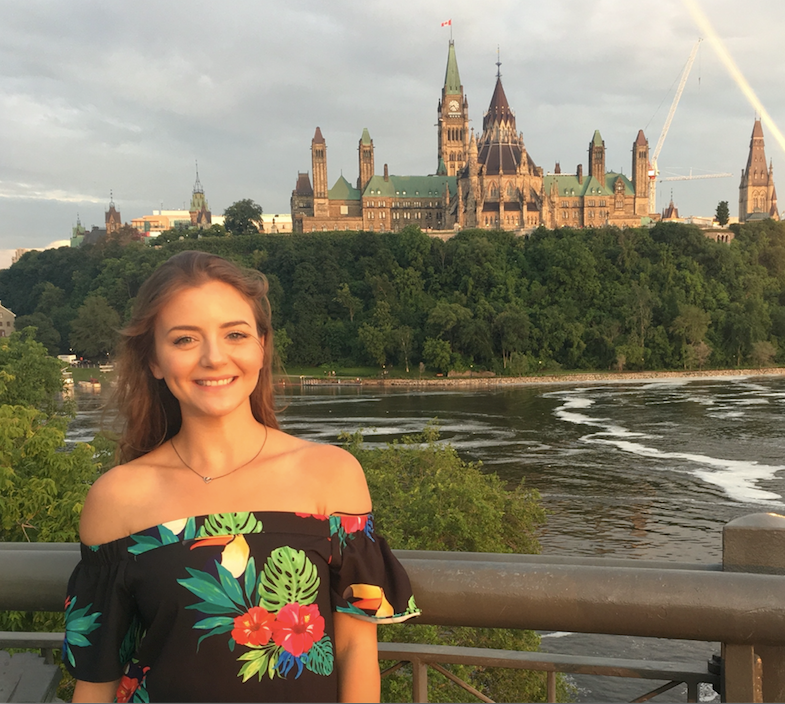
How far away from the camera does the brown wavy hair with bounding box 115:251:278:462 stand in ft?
8.05

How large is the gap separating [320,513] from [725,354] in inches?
2966

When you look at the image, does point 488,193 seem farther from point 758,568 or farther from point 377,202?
point 758,568

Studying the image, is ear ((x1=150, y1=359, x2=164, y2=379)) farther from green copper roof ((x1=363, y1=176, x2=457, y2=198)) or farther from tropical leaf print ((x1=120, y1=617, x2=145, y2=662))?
green copper roof ((x1=363, y1=176, x2=457, y2=198))

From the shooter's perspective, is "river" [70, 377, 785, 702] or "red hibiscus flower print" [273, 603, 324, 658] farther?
"river" [70, 377, 785, 702]

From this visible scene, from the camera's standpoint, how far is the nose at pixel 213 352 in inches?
92.8

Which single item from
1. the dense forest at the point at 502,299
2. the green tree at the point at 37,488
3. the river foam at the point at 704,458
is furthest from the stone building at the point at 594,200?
the green tree at the point at 37,488

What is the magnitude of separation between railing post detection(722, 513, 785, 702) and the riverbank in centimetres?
6076

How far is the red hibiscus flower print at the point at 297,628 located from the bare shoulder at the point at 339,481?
276 millimetres

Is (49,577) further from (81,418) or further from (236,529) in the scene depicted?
(81,418)

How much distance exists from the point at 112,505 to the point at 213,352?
51cm

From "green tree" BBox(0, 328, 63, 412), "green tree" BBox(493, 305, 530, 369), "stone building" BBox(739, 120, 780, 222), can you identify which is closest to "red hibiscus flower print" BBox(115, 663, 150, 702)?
"green tree" BBox(0, 328, 63, 412)

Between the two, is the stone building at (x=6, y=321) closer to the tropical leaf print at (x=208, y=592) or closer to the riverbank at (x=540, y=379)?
the riverbank at (x=540, y=379)

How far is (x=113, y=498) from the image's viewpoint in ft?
7.36

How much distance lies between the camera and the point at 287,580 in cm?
217
